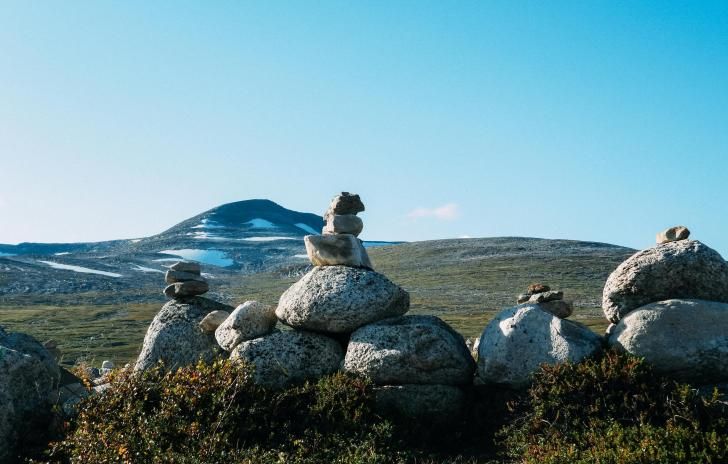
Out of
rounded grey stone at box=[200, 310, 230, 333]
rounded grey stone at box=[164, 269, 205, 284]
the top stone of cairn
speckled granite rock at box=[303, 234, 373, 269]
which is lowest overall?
rounded grey stone at box=[200, 310, 230, 333]

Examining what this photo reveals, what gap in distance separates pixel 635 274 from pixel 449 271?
4580 inches

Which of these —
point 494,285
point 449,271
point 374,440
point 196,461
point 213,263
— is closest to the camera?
point 196,461

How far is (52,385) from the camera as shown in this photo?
14688 mm

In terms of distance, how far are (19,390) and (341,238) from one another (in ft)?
24.7

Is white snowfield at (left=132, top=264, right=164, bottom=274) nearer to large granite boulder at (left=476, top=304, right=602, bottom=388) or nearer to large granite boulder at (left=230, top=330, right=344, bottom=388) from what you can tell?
large granite boulder at (left=230, top=330, right=344, bottom=388)

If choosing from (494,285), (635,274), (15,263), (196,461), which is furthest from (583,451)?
(15,263)

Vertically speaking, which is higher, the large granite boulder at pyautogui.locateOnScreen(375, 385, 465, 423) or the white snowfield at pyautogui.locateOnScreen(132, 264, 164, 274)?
the large granite boulder at pyautogui.locateOnScreen(375, 385, 465, 423)

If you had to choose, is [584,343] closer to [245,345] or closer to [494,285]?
[245,345]

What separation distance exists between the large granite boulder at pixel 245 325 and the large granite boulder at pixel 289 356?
0.29m

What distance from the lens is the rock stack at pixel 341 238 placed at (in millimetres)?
16438

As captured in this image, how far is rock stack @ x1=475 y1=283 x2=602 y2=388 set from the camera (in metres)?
13.5

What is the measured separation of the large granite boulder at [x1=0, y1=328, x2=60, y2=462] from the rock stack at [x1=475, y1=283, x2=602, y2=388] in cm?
898

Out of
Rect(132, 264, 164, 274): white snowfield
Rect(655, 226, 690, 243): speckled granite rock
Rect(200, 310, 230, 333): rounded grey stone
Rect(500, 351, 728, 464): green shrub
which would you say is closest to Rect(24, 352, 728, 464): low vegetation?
Rect(500, 351, 728, 464): green shrub

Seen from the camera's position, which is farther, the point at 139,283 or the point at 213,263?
the point at 213,263
